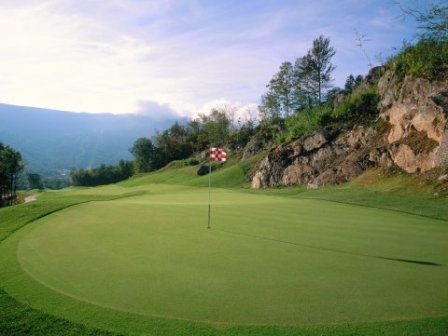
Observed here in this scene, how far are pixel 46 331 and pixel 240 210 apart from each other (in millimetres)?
11647

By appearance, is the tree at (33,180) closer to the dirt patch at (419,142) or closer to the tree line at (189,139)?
the tree line at (189,139)

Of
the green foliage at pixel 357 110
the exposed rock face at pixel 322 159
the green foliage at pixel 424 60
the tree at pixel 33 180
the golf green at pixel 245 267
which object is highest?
the green foliage at pixel 424 60

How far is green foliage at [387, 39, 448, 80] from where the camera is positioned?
21.3 m

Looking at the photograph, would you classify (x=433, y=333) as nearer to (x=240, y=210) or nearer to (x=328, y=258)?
(x=328, y=258)

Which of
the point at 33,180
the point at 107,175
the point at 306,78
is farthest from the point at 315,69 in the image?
the point at 33,180

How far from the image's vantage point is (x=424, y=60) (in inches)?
1009

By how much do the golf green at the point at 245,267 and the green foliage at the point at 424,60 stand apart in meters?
12.9

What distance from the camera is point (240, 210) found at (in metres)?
16.4

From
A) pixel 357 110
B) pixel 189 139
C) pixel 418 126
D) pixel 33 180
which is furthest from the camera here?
pixel 33 180

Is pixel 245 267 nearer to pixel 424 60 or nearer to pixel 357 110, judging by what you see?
pixel 424 60

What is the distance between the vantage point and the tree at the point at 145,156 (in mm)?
94312

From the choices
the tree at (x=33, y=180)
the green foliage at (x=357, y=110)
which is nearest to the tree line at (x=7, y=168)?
the green foliage at (x=357, y=110)

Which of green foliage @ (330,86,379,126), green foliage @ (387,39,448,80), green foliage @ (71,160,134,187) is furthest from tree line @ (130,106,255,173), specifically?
green foliage @ (387,39,448,80)

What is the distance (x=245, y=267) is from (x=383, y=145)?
79.4 ft
